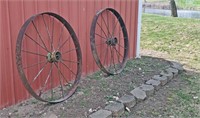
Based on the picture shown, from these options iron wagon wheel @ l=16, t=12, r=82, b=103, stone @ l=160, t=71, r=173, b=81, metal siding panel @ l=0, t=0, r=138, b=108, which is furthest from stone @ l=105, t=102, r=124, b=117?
stone @ l=160, t=71, r=173, b=81

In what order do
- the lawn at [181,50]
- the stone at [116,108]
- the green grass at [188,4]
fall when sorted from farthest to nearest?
the green grass at [188,4] < the lawn at [181,50] < the stone at [116,108]

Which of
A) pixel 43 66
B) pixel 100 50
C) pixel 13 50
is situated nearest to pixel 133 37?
pixel 100 50

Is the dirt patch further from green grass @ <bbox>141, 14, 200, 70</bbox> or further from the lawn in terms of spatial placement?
green grass @ <bbox>141, 14, 200, 70</bbox>

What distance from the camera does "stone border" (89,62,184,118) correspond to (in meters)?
2.62

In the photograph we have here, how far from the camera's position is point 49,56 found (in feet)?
9.30

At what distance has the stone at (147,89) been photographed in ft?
10.6

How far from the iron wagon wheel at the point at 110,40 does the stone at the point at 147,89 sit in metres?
0.53

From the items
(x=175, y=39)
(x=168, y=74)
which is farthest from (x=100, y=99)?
(x=175, y=39)

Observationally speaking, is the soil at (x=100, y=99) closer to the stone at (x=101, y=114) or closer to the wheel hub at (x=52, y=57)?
the stone at (x=101, y=114)

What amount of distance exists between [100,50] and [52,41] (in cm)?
100

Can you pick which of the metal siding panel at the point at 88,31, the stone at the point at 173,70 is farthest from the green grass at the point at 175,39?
the metal siding panel at the point at 88,31

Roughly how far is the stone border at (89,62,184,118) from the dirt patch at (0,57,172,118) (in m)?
0.10

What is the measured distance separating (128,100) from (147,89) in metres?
0.46

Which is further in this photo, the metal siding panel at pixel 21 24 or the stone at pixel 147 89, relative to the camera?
the stone at pixel 147 89
